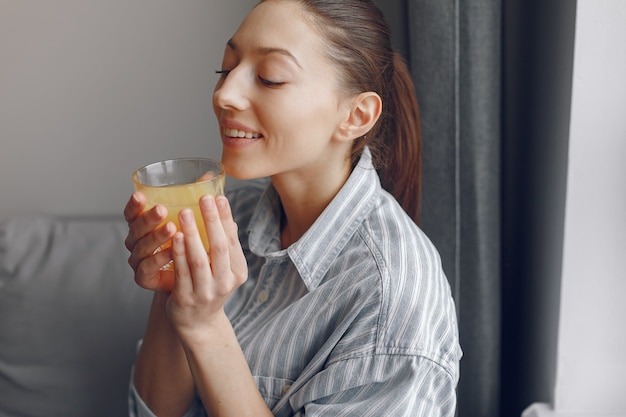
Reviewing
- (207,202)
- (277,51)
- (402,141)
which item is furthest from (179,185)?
(402,141)

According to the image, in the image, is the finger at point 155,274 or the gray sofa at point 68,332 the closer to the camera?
the finger at point 155,274

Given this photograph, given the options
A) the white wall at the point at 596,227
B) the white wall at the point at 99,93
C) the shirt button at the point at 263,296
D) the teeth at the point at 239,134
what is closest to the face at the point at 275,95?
the teeth at the point at 239,134

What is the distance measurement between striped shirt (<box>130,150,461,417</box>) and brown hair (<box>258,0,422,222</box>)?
116 millimetres

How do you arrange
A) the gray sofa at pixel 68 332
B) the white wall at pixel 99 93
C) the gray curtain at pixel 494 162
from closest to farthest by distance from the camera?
the gray curtain at pixel 494 162, the gray sofa at pixel 68 332, the white wall at pixel 99 93

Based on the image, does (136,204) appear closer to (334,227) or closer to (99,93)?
(334,227)

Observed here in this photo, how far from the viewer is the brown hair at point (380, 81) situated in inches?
43.7

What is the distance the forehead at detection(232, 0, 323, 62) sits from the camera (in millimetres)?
1077

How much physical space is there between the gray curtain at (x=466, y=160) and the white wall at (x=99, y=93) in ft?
1.67

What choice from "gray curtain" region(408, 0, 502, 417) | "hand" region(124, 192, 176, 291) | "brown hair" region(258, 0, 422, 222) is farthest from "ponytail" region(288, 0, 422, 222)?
"hand" region(124, 192, 176, 291)

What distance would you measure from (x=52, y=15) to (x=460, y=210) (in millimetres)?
1043

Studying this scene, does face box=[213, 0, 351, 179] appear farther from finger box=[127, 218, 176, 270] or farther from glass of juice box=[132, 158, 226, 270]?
finger box=[127, 218, 176, 270]

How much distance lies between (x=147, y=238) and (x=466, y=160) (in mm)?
722

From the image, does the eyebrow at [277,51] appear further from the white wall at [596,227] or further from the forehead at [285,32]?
the white wall at [596,227]

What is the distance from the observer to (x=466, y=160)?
1.43 metres
